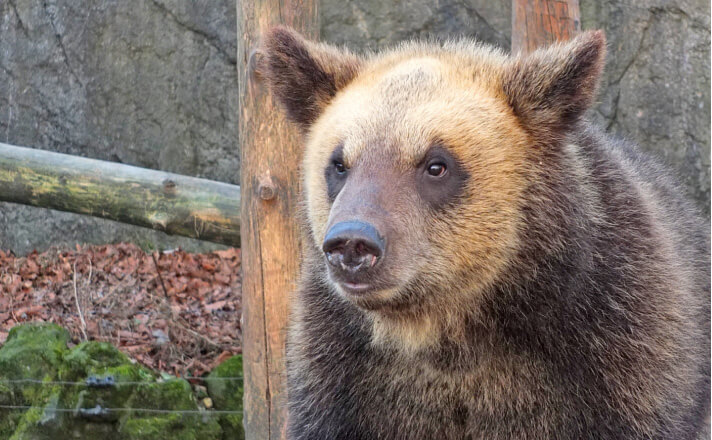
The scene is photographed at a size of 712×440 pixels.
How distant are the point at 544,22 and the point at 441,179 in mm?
2654

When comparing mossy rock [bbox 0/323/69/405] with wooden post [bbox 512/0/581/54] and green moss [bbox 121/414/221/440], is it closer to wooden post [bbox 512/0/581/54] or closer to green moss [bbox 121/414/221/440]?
green moss [bbox 121/414/221/440]

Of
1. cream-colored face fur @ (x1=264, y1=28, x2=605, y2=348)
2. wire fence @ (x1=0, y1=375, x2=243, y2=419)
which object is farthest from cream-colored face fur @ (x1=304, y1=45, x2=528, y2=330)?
wire fence @ (x1=0, y1=375, x2=243, y2=419)

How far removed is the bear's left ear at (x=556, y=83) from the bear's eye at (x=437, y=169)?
15.2 inches

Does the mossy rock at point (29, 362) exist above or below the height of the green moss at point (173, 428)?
above

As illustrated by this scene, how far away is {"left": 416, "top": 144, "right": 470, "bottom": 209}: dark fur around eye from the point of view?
3.36 m

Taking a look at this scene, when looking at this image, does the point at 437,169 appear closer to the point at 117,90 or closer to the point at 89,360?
the point at 89,360

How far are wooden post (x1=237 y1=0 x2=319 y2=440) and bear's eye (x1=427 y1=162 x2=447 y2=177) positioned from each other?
178 centimetres

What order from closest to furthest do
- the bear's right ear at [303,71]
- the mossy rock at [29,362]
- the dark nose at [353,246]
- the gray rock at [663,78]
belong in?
the dark nose at [353,246], the bear's right ear at [303,71], the mossy rock at [29,362], the gray rock at [663,78]

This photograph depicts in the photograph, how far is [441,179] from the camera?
3381 millimetres

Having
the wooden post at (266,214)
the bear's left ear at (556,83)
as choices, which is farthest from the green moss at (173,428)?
the bear's left ear at (556,83)

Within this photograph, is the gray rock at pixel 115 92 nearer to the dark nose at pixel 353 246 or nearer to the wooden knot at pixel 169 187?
the wooden knot at pixel 169 187

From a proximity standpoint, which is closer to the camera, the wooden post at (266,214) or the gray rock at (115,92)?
the wooden post at (266,214)

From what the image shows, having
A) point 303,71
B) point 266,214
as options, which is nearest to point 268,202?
point 266,214

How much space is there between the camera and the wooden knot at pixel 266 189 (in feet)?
16.5
